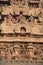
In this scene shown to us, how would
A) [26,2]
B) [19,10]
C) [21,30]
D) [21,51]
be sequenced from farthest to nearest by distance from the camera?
[26,2] → [19,10] → [21,30] → [21,51]

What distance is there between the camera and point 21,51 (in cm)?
832

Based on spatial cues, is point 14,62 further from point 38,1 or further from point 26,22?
point 38,1

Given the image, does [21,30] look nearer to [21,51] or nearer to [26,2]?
[21,51]

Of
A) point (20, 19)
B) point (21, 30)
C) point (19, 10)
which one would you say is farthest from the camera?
point (19, 10)

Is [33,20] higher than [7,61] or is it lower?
higher

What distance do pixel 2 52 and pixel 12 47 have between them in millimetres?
429

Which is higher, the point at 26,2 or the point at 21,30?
the point at 26,2

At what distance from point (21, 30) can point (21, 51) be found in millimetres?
874

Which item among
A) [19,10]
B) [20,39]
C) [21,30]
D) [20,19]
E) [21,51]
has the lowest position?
[21,51]

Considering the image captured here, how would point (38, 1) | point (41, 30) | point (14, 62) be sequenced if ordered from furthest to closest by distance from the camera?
point (38, 1), point (41, 30), point (14, 62)

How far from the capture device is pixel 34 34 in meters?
8.46

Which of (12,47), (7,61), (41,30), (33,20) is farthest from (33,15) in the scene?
(7,61)

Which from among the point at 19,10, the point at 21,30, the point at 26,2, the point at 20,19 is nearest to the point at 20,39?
the point at 21,30

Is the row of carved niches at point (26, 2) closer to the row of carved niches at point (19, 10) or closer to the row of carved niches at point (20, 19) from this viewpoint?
the row of carved niches at point (19, 10)
